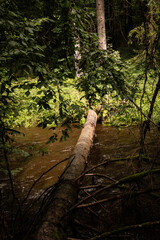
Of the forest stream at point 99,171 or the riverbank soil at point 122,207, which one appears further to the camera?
the forest stream at point 99,171

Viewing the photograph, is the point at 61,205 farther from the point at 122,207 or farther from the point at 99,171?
the point at 99,171

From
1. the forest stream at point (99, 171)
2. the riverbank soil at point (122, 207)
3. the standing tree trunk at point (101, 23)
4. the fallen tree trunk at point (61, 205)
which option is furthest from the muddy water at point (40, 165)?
the standing tree trunk at point (101, 23)

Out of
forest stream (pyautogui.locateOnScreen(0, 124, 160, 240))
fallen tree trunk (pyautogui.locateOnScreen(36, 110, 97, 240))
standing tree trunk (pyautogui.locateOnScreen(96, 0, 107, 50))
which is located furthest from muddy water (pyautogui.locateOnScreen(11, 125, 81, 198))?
standing tree trunk (pyautogui.locateOnScreen(96, 0, 107, 50))

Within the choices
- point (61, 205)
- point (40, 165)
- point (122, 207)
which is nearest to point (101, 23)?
point (40, 165)

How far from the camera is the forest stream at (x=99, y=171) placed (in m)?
2.12

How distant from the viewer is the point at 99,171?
3463 mm

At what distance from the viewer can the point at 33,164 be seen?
4.10m

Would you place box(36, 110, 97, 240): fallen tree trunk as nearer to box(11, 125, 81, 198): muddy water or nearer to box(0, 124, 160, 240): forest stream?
box(0, 124, 160, 240): forest stream

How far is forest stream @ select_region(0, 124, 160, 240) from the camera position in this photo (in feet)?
6.95

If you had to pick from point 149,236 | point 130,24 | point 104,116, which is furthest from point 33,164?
point 130,24

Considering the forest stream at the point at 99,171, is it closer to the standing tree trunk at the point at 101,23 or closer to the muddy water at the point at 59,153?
the muddy water at the point at 59,153

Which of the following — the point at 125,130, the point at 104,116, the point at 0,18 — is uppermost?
the point at 0,18

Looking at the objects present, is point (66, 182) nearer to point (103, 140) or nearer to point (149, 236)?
point (149, 236)

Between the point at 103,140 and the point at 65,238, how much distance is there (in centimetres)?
374
